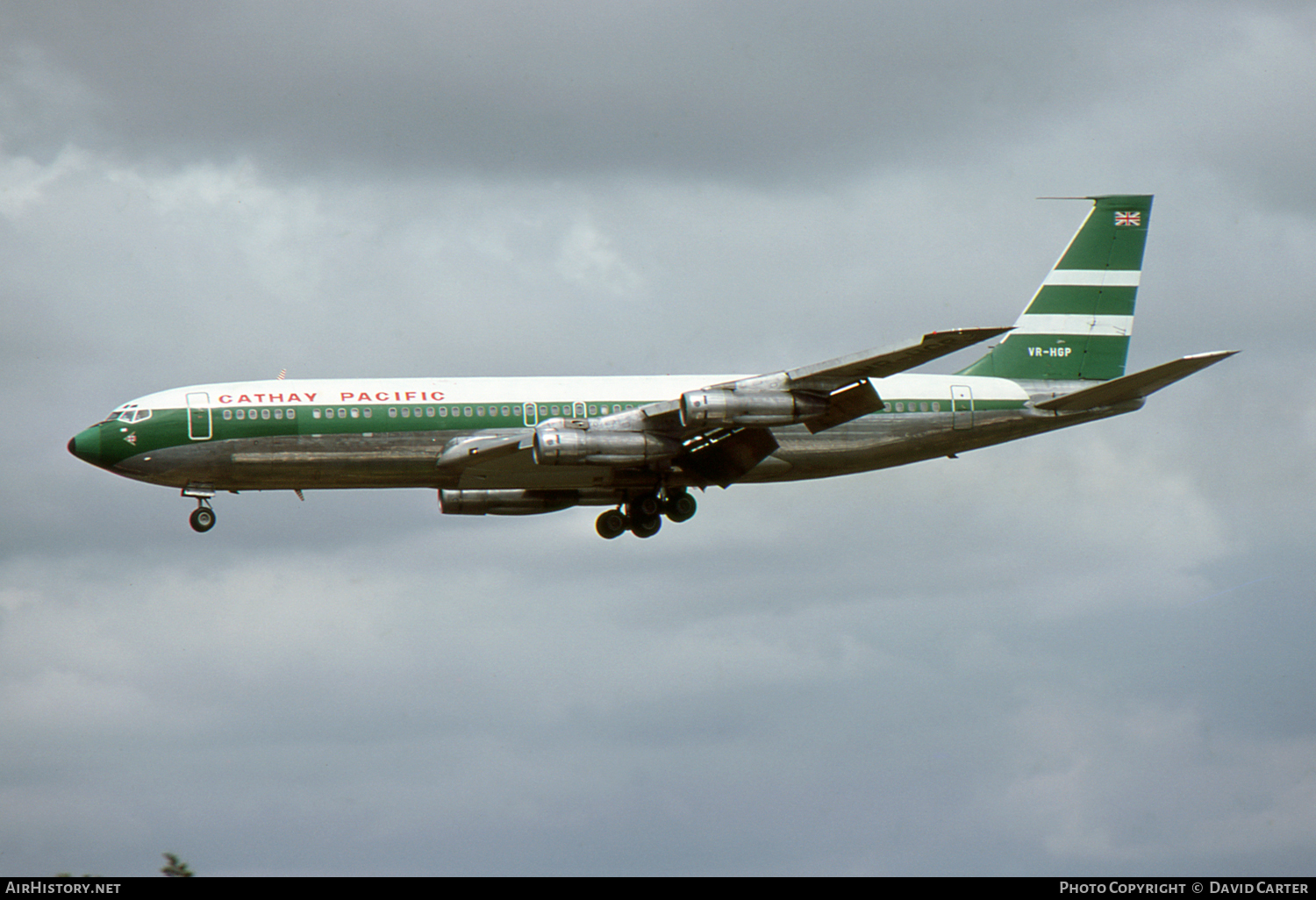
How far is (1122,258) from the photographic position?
59438 millimetres

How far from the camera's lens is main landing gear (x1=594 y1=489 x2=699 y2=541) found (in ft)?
174

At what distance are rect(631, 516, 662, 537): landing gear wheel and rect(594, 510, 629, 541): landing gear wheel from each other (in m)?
0.57

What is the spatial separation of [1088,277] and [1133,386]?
365 inches

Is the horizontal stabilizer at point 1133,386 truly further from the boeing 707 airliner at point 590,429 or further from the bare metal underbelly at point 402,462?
the bare metal underbelly at point 402,462

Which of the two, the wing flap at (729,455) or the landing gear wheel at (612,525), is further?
the landing gear wheel at (612,525)

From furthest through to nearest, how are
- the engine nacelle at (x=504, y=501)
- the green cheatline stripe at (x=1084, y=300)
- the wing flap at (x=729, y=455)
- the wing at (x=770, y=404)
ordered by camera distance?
1. the green cheatline stripe at (x=1084, y=300)
2. the engine nacelle at (x=504, y=501)
3. the wing flap at (x=729, y=455)
4. the wing at (x=770, y=404)

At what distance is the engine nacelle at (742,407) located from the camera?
46938 mm

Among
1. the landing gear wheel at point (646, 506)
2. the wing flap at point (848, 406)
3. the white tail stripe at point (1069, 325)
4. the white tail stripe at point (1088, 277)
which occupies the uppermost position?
the white tail stripe at point (1088, 277)

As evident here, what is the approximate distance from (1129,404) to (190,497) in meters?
33.2

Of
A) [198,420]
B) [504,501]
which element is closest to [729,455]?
[504,501]

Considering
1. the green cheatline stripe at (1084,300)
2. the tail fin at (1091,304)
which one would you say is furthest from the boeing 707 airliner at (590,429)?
the green cheatline stripe at (1084,300)

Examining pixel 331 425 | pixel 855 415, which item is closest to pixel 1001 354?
pixel 855 415

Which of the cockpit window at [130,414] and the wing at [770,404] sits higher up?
the cockpit window at [130,414]

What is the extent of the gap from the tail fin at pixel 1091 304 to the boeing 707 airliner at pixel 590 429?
59.3 inches
